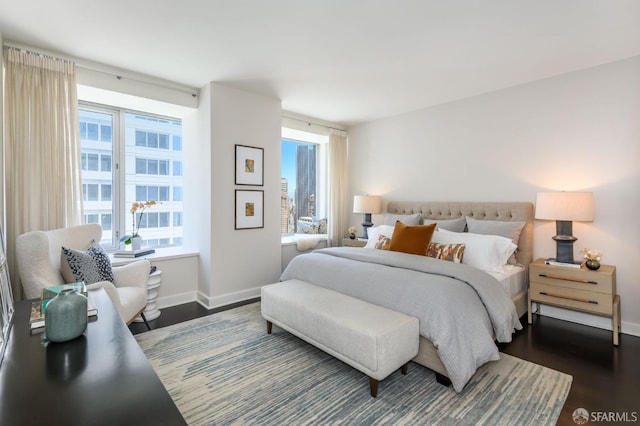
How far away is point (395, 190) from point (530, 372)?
9.89 ft

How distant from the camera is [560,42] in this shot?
2621 mm

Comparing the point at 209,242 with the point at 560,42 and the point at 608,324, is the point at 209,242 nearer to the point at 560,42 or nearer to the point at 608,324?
the point at 560,42

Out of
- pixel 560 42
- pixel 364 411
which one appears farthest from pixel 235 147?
pixel 560 42

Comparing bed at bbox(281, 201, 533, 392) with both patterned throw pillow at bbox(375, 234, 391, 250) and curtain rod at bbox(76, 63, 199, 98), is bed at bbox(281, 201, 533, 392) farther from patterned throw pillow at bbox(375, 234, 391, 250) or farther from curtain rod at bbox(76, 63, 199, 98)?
curtain rod at bbox(76, 63, 199, 98)

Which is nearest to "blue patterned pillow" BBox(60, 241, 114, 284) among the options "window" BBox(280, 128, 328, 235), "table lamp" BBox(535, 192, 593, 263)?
"window" BBox(280, 128, 328, 235)

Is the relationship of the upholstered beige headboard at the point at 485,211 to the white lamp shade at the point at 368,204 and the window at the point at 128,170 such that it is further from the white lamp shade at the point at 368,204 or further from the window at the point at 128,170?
the window at the point at 128,170

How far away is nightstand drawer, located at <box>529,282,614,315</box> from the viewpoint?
8.98 ft

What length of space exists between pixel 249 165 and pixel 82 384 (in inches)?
128

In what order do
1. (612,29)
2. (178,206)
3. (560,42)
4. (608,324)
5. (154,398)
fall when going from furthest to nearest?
(178,206), (608,324), (560,42), (612,29), (154,398)

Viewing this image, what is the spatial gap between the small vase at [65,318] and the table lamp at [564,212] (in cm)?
368

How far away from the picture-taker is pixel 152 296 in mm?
3293

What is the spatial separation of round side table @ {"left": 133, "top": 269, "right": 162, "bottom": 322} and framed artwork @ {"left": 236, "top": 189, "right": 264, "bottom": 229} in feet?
3.45

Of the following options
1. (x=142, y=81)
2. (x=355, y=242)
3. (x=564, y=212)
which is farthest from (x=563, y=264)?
(x=142, y=81)

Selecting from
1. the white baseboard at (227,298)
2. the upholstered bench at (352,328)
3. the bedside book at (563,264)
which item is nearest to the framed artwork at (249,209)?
the white baseboard at (227,298)
